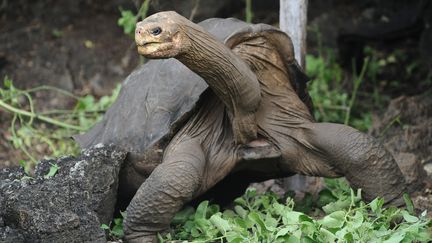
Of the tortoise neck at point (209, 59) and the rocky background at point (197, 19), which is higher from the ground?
the tortoise neck at point (209, 59)

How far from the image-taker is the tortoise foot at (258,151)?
439 centimetres

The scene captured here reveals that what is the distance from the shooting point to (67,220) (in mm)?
3789

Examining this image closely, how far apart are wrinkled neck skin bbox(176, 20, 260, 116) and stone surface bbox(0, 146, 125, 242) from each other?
0.61 meters

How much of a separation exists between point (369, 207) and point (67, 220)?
133cm

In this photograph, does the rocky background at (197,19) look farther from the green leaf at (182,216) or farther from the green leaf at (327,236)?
the green leaf at (327,236)

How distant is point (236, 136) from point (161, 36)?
850mm

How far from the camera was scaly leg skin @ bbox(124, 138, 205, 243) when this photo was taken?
4.13 metres

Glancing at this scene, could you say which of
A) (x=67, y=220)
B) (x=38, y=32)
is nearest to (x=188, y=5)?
(x=38, y=32)

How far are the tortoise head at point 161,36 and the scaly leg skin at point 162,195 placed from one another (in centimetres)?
61

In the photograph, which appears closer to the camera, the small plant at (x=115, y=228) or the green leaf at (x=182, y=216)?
the small plant at (x=115, y=228)

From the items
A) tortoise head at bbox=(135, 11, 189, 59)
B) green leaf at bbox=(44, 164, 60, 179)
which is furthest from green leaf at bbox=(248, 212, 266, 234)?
green leaf at bbox=(44, 164, 60, 179)

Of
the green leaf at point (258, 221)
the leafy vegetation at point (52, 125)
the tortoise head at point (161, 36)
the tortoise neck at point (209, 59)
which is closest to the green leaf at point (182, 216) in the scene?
the green leaf at point (258, 221)

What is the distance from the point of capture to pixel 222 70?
4.00 m

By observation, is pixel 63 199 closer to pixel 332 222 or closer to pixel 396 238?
pixel 332 222
